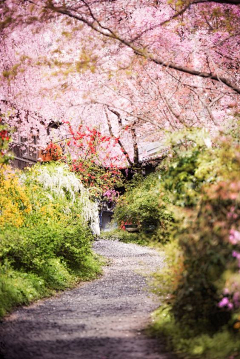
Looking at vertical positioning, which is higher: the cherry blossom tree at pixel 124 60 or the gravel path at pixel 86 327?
the cherry blossom tree at pixel 124 60

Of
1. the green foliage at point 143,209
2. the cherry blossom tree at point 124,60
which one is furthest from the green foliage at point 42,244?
the green foliage at point 143,209

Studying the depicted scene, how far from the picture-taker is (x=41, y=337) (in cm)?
707

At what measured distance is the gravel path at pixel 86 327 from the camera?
625 centimetres

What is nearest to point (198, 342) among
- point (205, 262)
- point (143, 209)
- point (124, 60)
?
point (205, 262)

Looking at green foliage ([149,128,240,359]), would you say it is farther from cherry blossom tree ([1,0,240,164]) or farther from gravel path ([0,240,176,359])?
cherry blossom tree ([1,0,240,164])

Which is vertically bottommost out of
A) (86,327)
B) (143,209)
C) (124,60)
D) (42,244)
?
(86,327)

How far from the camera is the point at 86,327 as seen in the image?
7.77 meters

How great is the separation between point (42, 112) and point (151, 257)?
27.2 ft

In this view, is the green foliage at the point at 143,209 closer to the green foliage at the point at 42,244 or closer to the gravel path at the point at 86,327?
the green foliage at the point at 42,244

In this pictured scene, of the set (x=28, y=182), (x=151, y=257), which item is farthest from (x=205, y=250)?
(x=151, y=257)

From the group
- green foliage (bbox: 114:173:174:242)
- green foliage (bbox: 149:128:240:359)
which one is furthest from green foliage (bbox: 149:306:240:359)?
green foliage (bbox: 114:173:174:242)

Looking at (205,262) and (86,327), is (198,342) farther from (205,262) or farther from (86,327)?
(86,327)

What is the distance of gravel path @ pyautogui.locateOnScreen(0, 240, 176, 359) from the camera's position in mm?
6246

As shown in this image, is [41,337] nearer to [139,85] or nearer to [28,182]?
[28,182]
